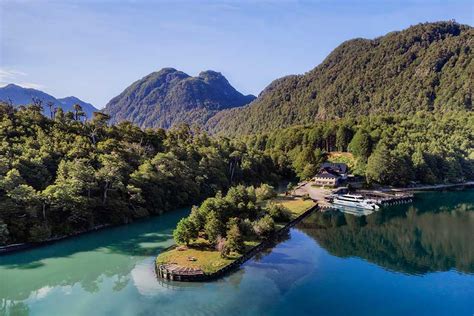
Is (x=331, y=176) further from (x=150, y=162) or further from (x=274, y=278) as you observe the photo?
(x=274, y=278)

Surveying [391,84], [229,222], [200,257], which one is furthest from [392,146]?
[391,84]

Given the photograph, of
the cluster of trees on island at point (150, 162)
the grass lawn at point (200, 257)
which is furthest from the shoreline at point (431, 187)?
the grass lawn at point (200, 257)

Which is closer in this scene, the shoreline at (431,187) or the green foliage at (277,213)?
the green foliage at (277,213)

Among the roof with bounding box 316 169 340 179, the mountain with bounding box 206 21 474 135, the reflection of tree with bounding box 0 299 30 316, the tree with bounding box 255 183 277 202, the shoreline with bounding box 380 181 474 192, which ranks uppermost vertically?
the mountain with bounding box 206 21 474 135

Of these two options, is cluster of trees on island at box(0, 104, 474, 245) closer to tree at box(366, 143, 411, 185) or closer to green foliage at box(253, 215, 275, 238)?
tree at box(366, 143, 411, 185)

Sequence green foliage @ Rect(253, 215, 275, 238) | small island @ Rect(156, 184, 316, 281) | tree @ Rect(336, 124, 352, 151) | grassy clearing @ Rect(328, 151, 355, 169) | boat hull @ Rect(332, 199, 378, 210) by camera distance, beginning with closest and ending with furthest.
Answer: small island @ Rect(156, 184, 316, 281) → green foliage @ Rect(253, 215, 275, 238) → boat hull @ Rect(332, 199, 378, 210) → grassy clearing @ Rect(328, 151, 355, 169) → tree @ Rect(336, 124, 352, 151)

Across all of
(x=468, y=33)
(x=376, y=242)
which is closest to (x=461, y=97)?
(x=468, y=33)

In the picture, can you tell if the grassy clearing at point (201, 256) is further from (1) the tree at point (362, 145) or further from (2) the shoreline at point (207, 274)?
(1) the tree at point (362, 145)

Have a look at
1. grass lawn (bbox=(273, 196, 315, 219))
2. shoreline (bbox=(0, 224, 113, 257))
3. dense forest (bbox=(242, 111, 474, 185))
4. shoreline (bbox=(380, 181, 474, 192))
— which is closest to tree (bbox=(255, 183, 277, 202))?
grass lawn (bbox=(273, 196, 315, 219))
